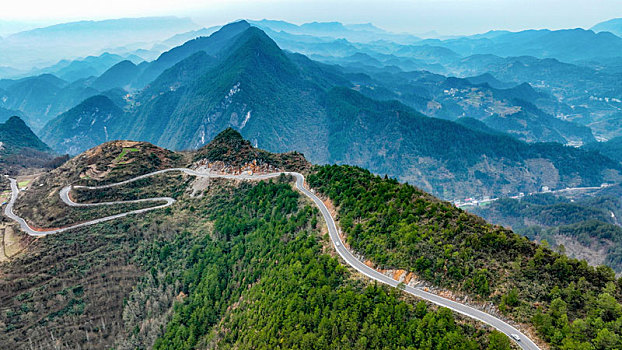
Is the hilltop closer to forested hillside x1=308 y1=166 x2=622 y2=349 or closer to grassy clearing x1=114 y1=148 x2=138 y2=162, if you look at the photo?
forested hillside x1=308 y1=166 x2=622 y2=349

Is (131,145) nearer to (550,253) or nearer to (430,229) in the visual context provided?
(430,229)

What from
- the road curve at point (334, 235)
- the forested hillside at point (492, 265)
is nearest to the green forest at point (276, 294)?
the road curve at point (334, 235)

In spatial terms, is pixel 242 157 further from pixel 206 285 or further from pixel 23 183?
pixel 23 183

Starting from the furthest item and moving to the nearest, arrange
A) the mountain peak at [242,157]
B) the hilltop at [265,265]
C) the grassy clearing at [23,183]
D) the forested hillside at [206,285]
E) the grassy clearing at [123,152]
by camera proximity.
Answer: the grassy clearing at [23,183], the grassy clearing at [123,152], the mountain peak at [242,157], the forested hillside at [206,285], the hilltop at [265,265]

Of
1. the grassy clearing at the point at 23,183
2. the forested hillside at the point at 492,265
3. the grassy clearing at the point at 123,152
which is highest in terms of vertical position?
the forested hillside at the point at 492,265

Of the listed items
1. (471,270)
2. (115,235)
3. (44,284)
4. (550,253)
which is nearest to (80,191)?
(115,235)

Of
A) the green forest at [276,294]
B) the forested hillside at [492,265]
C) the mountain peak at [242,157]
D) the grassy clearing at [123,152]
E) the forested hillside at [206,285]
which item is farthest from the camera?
the grassy clearing at [123,152]

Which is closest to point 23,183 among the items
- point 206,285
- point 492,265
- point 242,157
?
point 242,157

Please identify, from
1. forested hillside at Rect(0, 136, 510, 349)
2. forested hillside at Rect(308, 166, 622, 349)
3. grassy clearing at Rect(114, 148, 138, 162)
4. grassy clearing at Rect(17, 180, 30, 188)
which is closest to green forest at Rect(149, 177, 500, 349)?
forested hillside at Rect(0, 136, 510, 349)

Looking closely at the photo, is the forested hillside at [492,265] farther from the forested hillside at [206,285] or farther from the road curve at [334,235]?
the forested hillside at [206,285]

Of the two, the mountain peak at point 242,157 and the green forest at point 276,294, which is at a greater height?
the mountain peak at point 242,157

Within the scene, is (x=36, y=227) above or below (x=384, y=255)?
below
